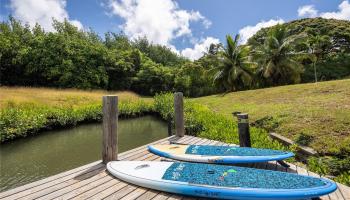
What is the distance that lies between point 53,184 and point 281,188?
310cm

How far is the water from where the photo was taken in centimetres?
654

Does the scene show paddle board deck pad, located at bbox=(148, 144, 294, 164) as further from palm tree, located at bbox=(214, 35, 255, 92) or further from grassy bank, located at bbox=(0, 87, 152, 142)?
palm tree, located at bbox=(214, 35, 255, 92)

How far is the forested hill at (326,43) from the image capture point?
81.7ft

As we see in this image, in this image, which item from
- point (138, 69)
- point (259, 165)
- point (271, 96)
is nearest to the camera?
point (259, 165)

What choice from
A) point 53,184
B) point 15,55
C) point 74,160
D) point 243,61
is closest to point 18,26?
point 15,55

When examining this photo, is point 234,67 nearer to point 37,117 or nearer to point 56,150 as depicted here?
point 37,117

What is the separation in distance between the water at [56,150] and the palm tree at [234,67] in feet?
42.2

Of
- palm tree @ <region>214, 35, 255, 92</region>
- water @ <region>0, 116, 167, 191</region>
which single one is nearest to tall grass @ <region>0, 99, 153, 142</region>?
water @ <region>0, 116, 167, 191</region>

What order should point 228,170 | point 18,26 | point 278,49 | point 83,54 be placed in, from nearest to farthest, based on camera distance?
1. point 228,170
2. point 278,49
3. point 83,54
4. point 18,26

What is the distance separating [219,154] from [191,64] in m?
26.6

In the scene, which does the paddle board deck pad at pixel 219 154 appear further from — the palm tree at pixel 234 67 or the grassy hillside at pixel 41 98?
the palm tree at pixel 234 67

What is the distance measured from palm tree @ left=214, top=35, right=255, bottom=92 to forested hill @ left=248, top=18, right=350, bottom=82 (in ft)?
22.3

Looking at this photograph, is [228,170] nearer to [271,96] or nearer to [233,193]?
[233,193]

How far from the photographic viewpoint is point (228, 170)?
3.31 m
